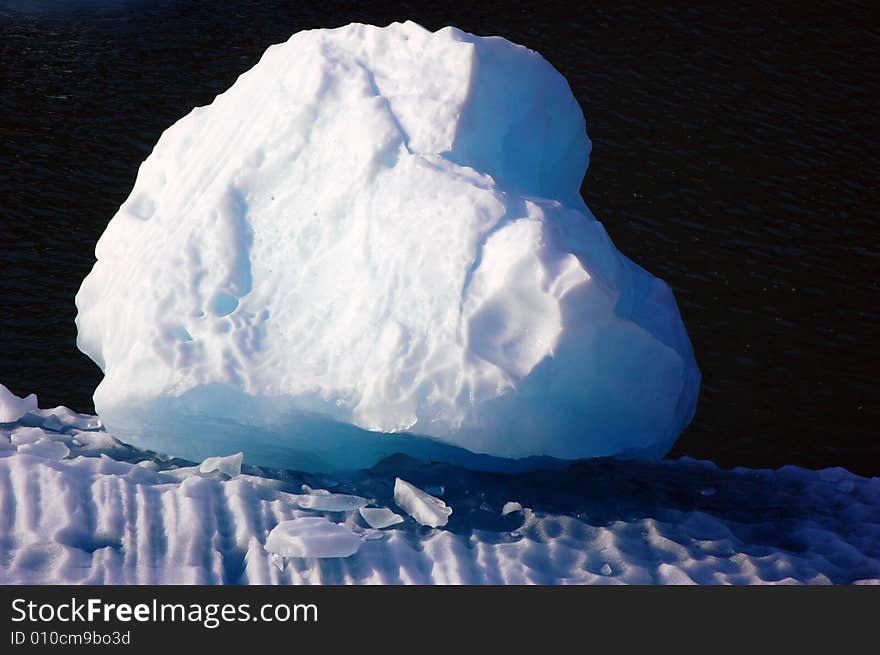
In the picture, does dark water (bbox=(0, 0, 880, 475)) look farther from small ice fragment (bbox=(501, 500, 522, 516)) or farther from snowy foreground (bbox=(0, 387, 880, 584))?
small ice fragment (bbox=(501, 500, 522, 516))

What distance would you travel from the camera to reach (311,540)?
A: 212 inches

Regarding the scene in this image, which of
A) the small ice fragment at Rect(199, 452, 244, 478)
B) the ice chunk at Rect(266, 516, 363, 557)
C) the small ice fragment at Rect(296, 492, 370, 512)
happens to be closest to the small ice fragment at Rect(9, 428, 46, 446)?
the small ice fragment at Rect(199, 452, 244, 478)

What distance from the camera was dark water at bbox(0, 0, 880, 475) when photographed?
9391 mm

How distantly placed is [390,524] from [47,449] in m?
1.89

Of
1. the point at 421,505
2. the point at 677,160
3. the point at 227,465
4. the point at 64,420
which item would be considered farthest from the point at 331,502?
the point at 677,160

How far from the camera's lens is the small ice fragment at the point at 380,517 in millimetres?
5709

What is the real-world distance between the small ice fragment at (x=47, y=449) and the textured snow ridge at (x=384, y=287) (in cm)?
28

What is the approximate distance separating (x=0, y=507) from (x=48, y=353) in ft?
13.2

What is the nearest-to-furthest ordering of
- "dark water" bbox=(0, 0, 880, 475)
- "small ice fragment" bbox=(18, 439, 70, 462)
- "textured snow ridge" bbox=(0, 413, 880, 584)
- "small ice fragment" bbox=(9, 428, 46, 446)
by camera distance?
"textured snow ridge" bbox=(0, 413, 880, 584), "small ice fragment" bbox=(18, 439, 70, 462), "small ice fragment" bbox=(9, 428, 46, 446), "dark water" bbox=(0, 0, 880, 475)

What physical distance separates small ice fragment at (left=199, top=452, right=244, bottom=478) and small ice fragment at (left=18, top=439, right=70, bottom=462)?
2.45 ft

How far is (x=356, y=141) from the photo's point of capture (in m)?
6.27

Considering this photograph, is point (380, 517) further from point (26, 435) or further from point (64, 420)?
point (64, 420)

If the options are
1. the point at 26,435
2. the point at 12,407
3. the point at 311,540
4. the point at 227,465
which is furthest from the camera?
the point at 12,407

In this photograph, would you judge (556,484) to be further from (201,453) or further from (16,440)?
(16,440)
